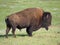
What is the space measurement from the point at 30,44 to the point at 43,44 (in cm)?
55

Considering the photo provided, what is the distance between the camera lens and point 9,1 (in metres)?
45.8

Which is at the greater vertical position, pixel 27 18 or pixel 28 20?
pixel 27 18

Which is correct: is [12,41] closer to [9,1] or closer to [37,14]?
[37,14]

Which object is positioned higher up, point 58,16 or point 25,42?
point 25,42

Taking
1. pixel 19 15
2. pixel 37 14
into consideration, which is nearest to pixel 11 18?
pixel 19 15

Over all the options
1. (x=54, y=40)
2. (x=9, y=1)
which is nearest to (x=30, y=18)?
(x=54, y=40)

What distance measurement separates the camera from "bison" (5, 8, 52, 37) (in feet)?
55.0

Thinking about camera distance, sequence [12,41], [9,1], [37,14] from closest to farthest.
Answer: [12,41] < [37,14] < [9,1]

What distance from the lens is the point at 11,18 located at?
1669 cm

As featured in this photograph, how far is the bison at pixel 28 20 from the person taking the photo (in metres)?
16.8

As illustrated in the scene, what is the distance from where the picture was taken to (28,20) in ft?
57.2

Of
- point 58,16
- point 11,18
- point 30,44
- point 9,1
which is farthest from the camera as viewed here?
point 9,1

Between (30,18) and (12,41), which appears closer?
(12,41)

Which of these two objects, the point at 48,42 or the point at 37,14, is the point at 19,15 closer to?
the point at 37,14
